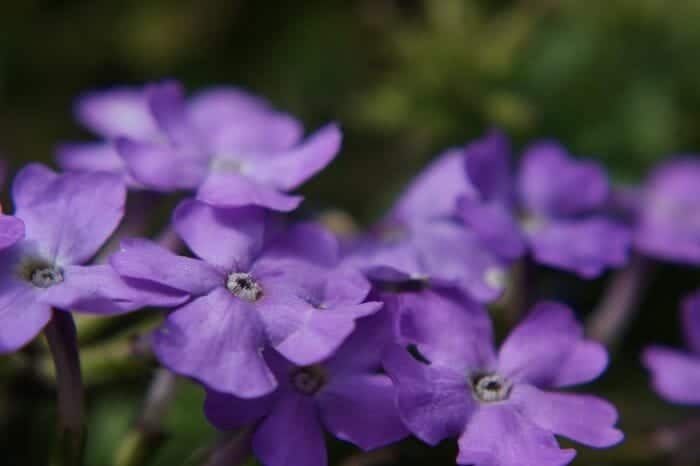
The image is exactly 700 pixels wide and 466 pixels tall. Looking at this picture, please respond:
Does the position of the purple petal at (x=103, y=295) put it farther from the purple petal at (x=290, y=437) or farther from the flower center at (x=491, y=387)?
the flower center at (x=491, y=387)

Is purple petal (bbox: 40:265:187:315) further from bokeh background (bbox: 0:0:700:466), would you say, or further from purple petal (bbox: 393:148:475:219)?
bokeh background (bbox: 0:0:700:466)

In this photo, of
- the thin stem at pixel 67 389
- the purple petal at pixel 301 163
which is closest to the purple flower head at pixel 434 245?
the purple petal at pixel 301 163

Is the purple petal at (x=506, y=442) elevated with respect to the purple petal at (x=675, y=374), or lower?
elevated

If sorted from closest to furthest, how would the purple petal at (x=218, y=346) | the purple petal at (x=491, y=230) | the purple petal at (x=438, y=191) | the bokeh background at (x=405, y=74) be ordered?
the purple petal at (x=218, y=346), the purple petal at (x=491, y=230), the purple petal at (x=438, y=191), the bokeh background at (x=405, y=74)

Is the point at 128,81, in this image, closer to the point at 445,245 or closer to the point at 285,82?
the point at 285,82

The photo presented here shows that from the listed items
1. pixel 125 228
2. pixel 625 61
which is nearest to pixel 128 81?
pixel 125 228
